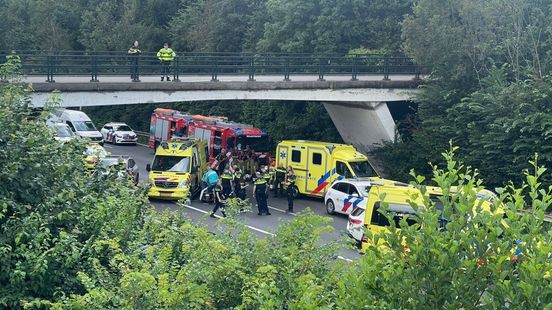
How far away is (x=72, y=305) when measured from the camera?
322 inches

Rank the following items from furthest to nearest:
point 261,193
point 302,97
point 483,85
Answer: point 302,97
point 483,85
point 261,193

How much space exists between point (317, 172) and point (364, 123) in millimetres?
7036

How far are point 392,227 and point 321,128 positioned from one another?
32.8 meters

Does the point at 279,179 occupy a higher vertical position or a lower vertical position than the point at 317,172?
lower

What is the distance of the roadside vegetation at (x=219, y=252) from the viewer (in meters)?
6.14

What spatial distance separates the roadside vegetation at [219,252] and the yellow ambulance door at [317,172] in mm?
15283

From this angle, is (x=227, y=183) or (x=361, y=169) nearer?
(x=227, y=183)

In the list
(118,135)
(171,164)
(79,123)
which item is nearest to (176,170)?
(171,164)

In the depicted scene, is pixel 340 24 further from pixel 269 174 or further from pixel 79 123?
pixel 269 174

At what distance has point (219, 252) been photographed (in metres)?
9.47

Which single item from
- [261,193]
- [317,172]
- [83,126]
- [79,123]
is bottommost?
[83,126]

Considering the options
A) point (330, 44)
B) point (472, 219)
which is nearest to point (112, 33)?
point (330, 44)

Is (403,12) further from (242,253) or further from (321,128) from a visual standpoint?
(242,253)

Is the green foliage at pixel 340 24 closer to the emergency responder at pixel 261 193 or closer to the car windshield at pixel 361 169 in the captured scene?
the car windshield at pixel 361 169
